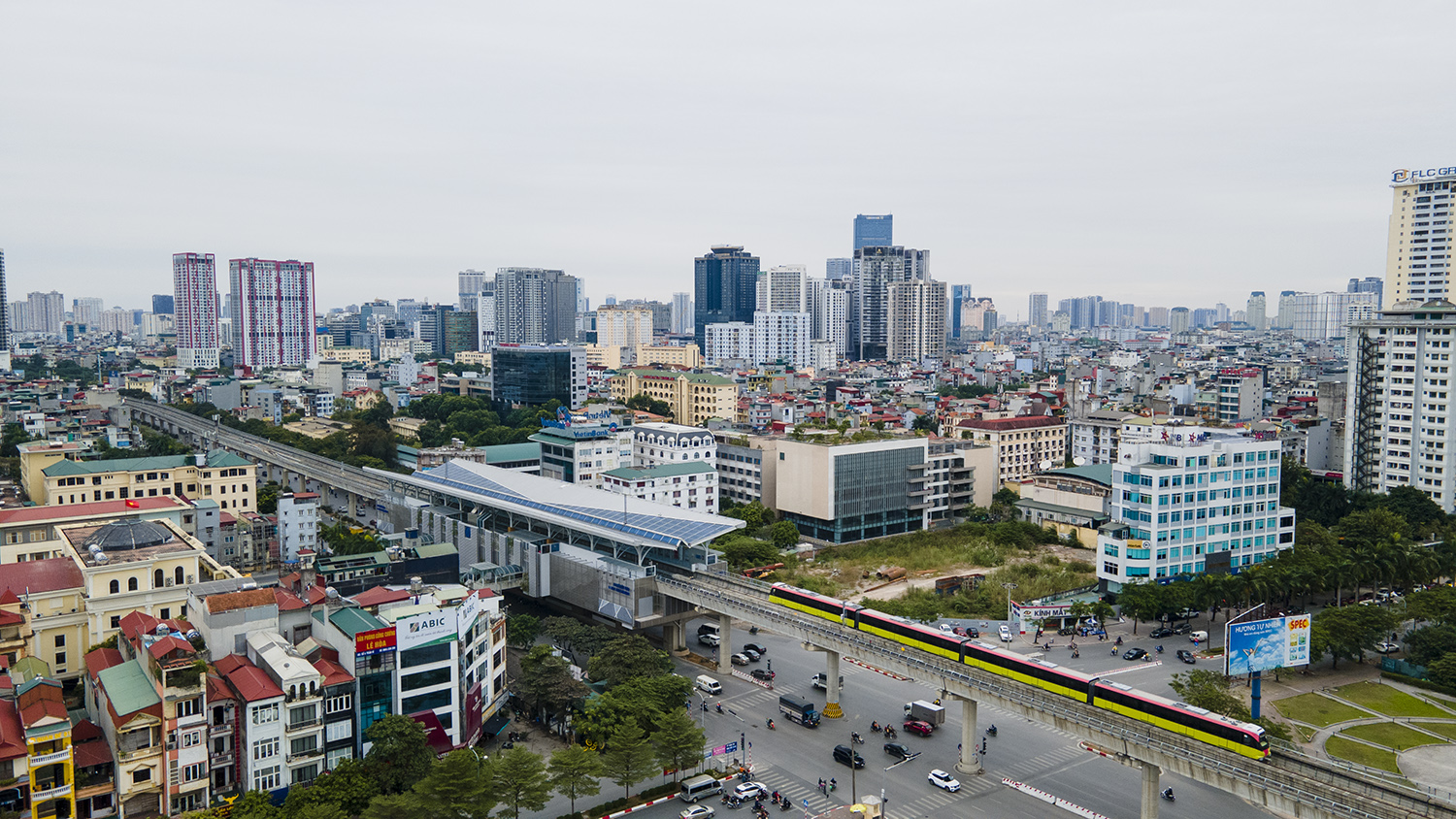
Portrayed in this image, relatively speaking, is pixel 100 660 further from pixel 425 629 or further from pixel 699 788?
pixel 699 788

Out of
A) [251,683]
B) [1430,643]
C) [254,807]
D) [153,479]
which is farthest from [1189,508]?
[153,479]

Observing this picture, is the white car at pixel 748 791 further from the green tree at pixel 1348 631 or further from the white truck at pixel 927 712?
the green tree at pixel 1348 631

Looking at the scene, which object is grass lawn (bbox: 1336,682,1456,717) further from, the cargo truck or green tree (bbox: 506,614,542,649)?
green tree (bbox: 506,614,542,649)

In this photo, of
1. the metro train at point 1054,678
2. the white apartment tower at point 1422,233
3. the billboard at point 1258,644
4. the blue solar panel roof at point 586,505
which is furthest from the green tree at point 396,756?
the white apartment tower at point 1422,233

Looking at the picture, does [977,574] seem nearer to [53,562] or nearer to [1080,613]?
[1080,613]

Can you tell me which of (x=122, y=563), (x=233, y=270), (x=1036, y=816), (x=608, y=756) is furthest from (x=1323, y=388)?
(x=233, y=270)

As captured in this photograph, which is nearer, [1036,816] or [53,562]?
[1036,816]
